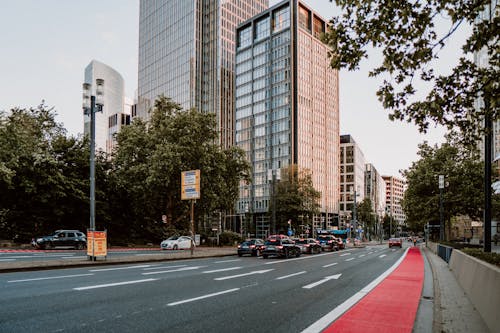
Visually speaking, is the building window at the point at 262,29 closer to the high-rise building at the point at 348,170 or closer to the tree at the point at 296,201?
the high-rise building at the point at 348,170

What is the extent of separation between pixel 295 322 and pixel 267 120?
104349 millimetres

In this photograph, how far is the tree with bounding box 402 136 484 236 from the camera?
147 feet

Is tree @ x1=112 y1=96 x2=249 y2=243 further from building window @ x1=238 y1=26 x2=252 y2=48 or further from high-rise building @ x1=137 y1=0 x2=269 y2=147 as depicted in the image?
high-rise building @ x1=137 y1=0 x2=269 y2=147

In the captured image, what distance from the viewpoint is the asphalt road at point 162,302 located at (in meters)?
7.30

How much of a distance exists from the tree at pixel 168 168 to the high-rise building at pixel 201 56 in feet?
270

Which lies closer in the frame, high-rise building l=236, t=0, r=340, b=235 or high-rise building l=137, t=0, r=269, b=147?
high-rise building l=236, t=0, r=340, b=235

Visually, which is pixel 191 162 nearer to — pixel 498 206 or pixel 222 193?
pixel 222 193

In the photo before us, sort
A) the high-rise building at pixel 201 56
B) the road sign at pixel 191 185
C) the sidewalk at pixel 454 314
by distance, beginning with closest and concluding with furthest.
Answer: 1. the sidewalk at pixel 454 314
2. the road sign at pixel 191 185
3. the high-rise building at pixel 201 56

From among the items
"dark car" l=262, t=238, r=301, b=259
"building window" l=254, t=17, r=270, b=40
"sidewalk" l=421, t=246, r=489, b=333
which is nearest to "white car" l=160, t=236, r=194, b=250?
"dark car" l=262, t=238, r=301, b=259

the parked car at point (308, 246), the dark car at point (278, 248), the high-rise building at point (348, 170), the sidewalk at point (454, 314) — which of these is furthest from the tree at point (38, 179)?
the high-rise building at point (348, 170)

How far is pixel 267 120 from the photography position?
111m

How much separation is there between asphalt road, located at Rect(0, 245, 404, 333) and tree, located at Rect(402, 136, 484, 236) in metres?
35.1

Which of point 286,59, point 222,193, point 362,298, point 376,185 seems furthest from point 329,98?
point 362,298

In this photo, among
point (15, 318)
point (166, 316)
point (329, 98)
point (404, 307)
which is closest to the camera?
point (15, 318)
